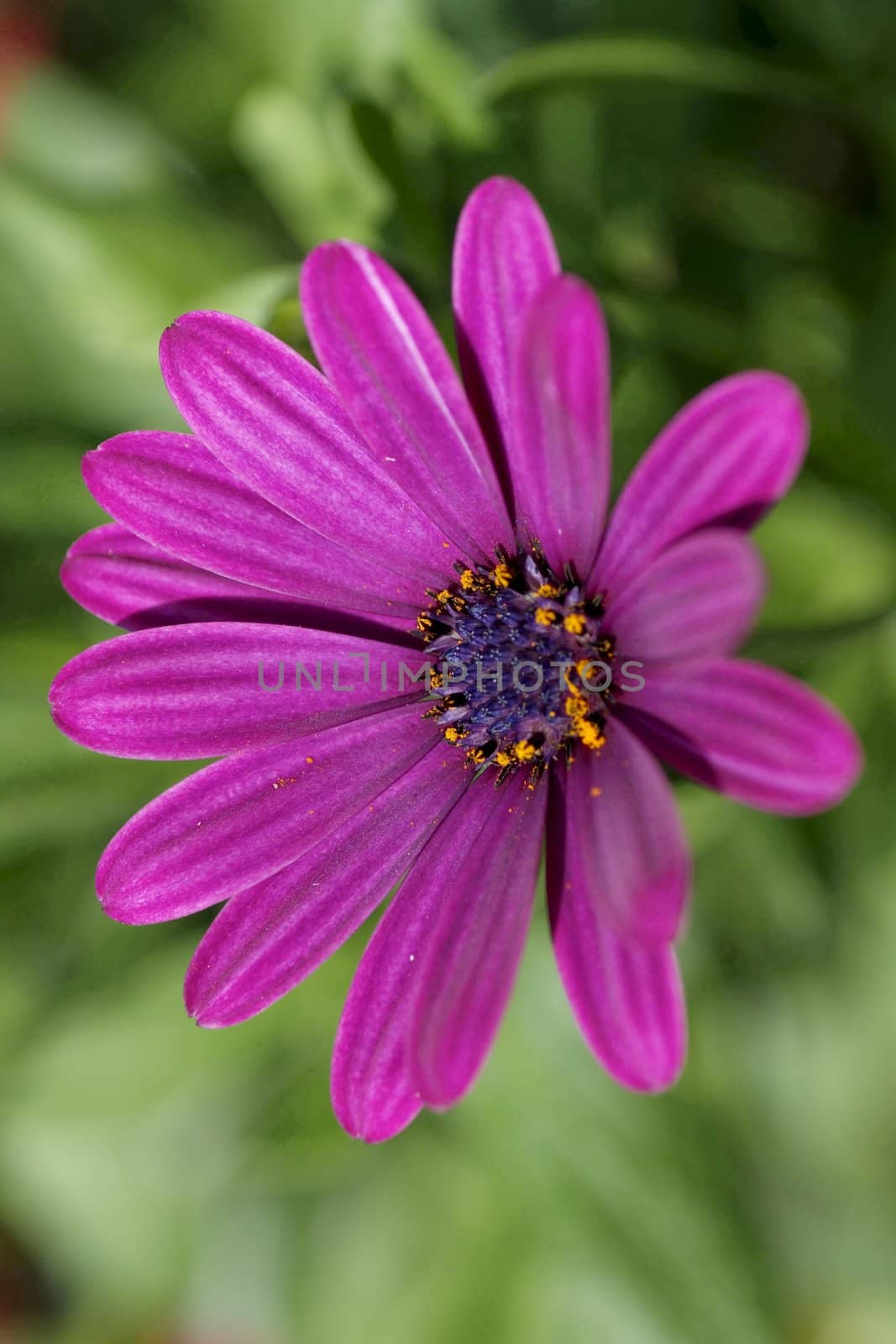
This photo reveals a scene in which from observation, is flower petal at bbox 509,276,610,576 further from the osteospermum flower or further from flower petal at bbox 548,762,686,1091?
flower petal at bbox 548,762,686,1091

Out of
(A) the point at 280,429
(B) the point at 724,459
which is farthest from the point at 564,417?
(A) the point at 280,429

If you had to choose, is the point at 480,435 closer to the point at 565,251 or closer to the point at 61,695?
the point at 61,695

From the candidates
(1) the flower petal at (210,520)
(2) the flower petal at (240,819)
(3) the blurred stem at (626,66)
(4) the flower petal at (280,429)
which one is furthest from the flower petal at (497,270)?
(3) the blurred stem at (626,66)

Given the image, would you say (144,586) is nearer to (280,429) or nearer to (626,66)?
(280,429)

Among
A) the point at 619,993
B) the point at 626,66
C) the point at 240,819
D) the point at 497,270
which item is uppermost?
the point at 626,66

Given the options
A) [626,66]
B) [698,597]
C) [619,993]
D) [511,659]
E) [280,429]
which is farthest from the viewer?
[626,66]

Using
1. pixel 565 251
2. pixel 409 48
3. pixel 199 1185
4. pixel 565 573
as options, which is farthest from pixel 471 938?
pixel 199 1185

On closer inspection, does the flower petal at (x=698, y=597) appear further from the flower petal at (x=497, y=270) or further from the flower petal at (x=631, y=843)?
the flower petal at (x=497, y=270)

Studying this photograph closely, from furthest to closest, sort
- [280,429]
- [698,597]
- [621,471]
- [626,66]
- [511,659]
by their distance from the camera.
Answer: [621,471] → [626,66] → [511,659] → [280,429] → [698,597]
